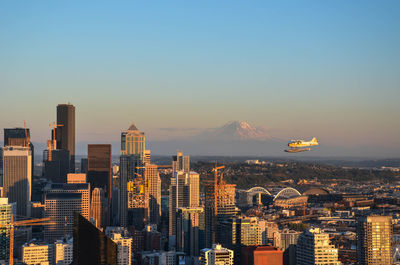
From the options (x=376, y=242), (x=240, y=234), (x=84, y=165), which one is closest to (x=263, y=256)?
(x=376, y=242)

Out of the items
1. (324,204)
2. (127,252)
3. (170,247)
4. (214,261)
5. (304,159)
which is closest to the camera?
(214,261)

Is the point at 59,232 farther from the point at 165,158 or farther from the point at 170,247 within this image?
the point at 165,158

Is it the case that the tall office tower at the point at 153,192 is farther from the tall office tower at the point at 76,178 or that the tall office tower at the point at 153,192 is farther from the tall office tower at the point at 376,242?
the tall office tower at the point at 376,242

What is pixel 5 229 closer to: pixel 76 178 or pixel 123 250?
pixel 123 250

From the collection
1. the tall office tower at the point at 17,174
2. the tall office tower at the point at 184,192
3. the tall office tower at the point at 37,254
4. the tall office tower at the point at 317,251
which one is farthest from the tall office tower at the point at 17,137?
the tall office tower at the point at 317,251

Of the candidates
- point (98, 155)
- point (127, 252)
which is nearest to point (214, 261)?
point (127, 252)

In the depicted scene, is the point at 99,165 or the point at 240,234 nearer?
the point at 240,234

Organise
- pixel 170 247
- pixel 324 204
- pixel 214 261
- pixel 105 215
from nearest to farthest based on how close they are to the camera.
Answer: pixel 214 261
pixel 170 247
pixel 105 215
pixel 324 204

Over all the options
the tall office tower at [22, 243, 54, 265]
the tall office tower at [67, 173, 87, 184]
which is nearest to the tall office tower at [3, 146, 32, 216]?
the tall office tower at [67, 173, 87, 184]
